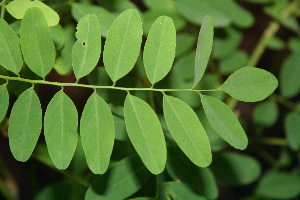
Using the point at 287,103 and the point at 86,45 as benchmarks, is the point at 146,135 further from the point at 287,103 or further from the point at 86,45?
the point at 287,103

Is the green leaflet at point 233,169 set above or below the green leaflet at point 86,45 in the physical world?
below

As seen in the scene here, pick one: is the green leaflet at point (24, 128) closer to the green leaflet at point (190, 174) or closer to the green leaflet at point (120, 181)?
the green leaflet at point (120, 181)

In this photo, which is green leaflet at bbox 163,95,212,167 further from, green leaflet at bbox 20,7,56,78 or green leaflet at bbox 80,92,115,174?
green leaflet at bbox 20,7,56,78

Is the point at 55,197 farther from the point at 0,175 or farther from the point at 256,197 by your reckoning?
the point at 256,197

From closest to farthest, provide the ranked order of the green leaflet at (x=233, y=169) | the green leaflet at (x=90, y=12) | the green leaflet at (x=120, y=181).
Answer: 1. the green leaflet at (x=120, y=181)
2. the green leaflet at (x=90, y=12)
3. the green leaflet at (x=233, y=169)

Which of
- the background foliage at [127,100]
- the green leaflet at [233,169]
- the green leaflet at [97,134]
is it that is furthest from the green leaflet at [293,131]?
the green leaflet at [97,134]

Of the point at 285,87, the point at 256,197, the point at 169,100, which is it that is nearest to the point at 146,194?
the point at 169,100
